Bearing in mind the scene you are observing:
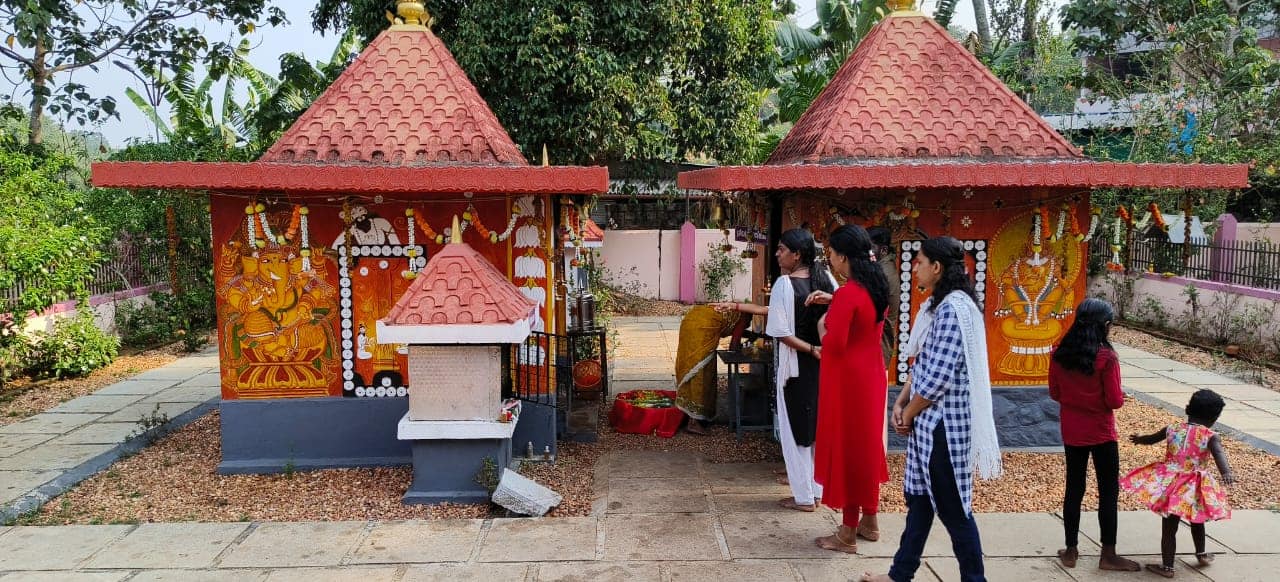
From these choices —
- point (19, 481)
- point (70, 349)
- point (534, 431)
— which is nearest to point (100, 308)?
point (70, 349)

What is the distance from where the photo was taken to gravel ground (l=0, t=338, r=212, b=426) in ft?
29.6

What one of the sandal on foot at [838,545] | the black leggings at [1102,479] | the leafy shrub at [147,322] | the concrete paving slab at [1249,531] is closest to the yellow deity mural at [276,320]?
the sandal on foot at [838,545]

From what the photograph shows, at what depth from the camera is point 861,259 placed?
14.8 feet

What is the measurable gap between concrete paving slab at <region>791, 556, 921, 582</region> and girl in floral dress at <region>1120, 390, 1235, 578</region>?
125cm

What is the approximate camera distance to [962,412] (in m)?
3.80

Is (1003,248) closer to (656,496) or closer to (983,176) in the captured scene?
(983,176)

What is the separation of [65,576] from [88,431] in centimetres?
402

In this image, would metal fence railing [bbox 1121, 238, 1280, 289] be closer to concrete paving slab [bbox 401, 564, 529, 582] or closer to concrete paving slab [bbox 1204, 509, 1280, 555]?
concrete paving slab [bbox 1204, 509, 1280, 555]

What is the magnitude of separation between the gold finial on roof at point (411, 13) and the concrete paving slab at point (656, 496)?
430cm

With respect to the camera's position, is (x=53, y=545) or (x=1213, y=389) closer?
(x=53, y=545)

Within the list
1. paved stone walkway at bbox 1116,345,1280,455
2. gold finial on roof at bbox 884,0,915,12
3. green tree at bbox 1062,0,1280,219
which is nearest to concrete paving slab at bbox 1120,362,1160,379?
paved stone walkway at bbox 1116,345,1280,455

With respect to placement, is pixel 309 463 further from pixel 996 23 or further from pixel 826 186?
pixel 996 23

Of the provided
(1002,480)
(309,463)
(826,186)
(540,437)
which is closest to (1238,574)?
(1002,480)

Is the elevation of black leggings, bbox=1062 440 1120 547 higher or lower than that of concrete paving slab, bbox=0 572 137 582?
higher
